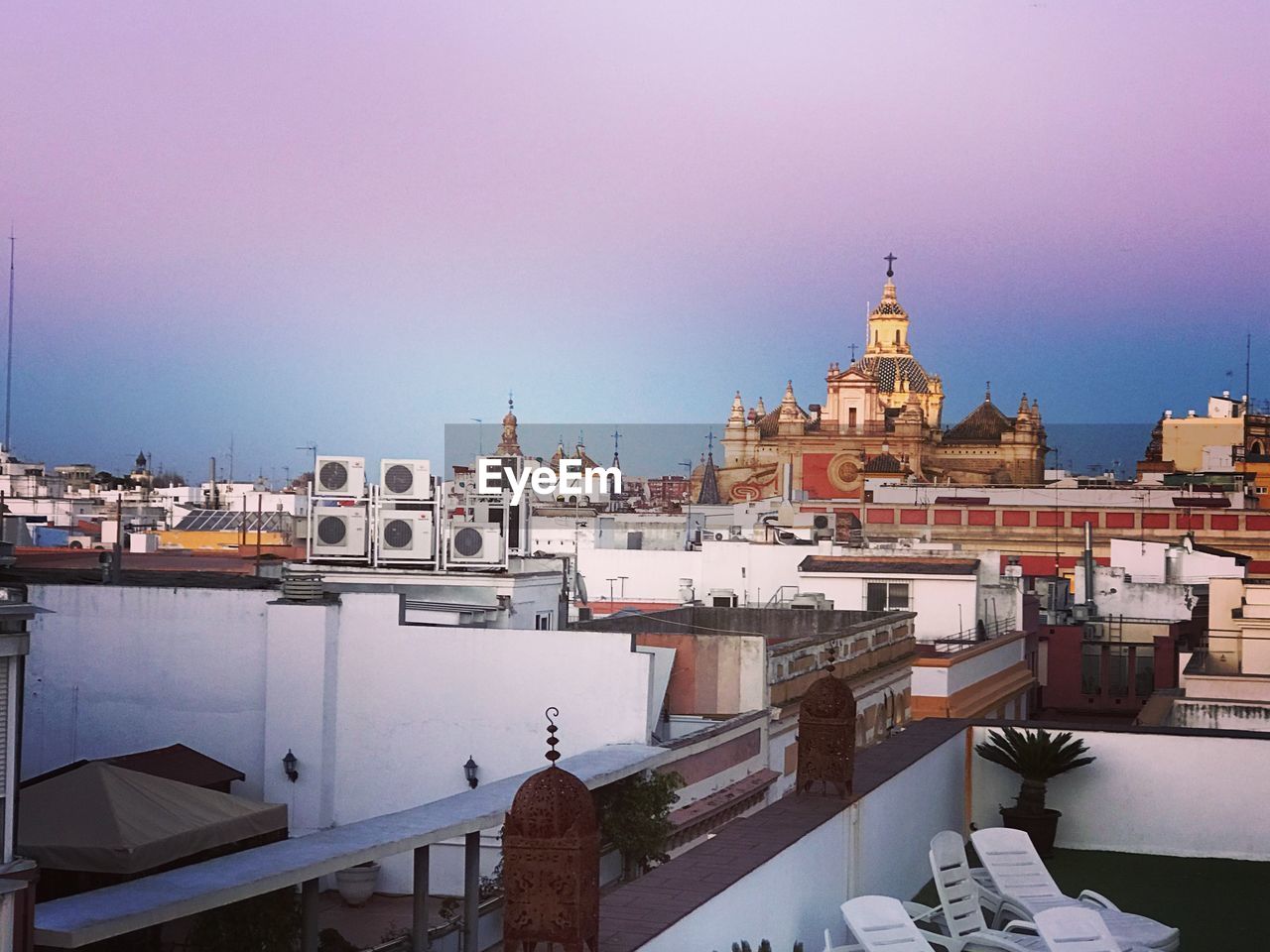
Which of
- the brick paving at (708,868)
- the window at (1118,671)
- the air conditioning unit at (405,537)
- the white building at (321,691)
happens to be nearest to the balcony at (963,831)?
the brick paving at (708,868)

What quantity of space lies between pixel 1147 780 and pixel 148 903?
23.0 ft

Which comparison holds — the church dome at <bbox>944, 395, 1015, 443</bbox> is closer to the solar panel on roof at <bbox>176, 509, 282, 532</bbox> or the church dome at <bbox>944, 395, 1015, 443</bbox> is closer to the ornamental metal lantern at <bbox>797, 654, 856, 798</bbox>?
the solar panel on roof at <bbox>176, 509, 282, 532</bbox>

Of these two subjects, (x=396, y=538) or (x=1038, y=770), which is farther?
(x=396, y=538)

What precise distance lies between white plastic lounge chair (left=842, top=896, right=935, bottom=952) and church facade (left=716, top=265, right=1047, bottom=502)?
322 feet

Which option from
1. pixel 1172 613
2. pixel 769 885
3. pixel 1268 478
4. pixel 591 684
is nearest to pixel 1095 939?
pixel 769 885

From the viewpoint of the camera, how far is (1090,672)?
155 ft

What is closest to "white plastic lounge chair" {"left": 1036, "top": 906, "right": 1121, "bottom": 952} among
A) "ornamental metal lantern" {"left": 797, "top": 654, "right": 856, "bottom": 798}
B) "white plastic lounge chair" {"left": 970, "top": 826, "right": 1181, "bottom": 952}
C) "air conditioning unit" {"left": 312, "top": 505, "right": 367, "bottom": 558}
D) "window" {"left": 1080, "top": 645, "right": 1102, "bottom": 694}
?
"white plastic lounge chair" {"left": 970, "top": 826, "right": 1181, "bottom": 952}

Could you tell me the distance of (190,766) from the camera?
1627 centimetres

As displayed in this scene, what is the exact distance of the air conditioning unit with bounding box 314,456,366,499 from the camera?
74.9ft

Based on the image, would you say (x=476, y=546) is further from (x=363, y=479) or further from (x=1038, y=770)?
(x=1038, y=770)

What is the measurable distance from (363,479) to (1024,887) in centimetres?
1517

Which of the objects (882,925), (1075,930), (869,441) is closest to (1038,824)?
(1075,930)

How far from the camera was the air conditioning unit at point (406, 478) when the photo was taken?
76.5ft

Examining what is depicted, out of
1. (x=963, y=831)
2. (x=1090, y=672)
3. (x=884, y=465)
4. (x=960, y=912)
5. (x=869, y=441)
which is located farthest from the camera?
(x=869, y=441)
